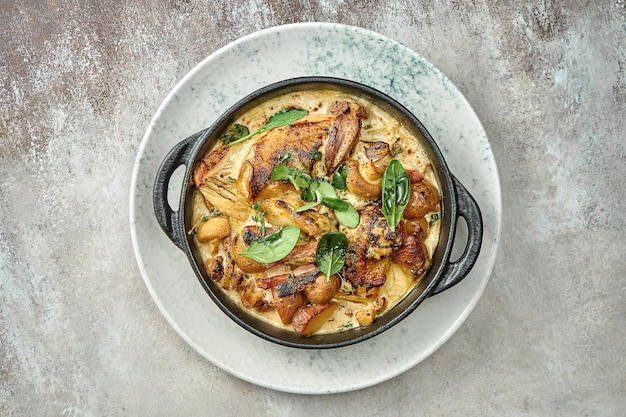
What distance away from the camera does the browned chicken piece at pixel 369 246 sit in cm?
279

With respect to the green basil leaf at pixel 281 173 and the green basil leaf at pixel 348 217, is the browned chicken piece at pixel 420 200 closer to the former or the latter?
the green basil leaf at pixel 348 217

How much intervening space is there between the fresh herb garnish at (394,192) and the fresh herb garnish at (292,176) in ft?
1.14

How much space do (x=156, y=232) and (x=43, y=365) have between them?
3.68 ft

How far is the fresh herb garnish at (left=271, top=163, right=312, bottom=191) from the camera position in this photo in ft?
9.18

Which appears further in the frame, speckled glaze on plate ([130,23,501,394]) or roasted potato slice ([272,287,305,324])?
speckled glaze on plate ([130,23,501,394])

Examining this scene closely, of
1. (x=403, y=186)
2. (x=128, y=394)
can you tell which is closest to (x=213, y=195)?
(x=403, y=186)

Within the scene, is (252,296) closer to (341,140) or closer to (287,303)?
(287,303)

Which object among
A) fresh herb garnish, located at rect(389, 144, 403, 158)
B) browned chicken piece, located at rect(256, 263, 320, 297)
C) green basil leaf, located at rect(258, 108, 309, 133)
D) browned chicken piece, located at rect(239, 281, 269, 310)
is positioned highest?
fresh herb garnish, located at rect(389, 144, 403, 158)

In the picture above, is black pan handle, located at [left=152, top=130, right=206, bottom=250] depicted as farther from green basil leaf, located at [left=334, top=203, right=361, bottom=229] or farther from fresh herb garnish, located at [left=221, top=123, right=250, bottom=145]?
green basil leaf, located at [left=334, top=203, right=361, bottom=229]

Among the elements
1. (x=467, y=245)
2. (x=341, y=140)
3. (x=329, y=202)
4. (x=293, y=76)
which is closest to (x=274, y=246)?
(x=329, y=202)

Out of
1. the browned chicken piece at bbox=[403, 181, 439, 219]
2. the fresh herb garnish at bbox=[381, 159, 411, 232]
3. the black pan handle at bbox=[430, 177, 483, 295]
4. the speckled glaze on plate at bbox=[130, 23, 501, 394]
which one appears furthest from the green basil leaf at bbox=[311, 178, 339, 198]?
the speckled glaze on plate at bbox=[130, 23, 501, 394]

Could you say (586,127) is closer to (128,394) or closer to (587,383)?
(587,383)

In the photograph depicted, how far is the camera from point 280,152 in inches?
112

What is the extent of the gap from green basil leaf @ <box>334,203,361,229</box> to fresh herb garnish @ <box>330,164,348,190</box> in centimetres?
10
